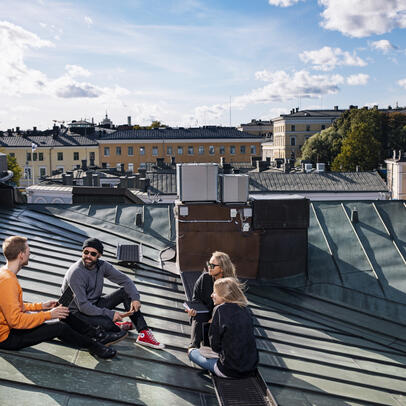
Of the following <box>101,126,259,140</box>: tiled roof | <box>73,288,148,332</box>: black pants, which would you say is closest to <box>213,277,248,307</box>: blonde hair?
<box>73,288,148,332</box>: black pants

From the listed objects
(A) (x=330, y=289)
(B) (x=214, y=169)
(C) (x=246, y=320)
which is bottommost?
(A) (x=330, y=289)

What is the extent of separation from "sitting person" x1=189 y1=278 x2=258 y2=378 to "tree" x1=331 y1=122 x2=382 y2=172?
6258 centimetres

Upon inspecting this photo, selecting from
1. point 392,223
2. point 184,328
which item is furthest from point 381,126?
point 184,328

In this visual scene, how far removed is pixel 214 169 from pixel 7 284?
476 centimetres

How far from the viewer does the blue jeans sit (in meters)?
5.41

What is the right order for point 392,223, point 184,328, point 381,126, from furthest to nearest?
point 381,126, point 392,223, point 184,328

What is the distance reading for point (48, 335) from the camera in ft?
17.6

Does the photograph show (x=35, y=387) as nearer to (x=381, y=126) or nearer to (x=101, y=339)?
(x=101, y=339)

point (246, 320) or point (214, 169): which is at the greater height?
point (214, 169)

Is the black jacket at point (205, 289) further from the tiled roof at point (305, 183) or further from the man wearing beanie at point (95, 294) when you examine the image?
the tiled roof at point (305, 183)

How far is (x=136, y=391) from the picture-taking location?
481cm

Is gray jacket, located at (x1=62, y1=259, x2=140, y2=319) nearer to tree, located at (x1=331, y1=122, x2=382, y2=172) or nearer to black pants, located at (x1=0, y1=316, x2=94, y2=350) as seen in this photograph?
black pants, located at (x1=0, y1=316, x2=94, y2=350)

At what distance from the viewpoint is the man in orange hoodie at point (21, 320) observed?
509cm

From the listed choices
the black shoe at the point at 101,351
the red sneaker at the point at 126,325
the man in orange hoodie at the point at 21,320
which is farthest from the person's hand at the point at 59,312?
the red sneaker at the point at 126,325
